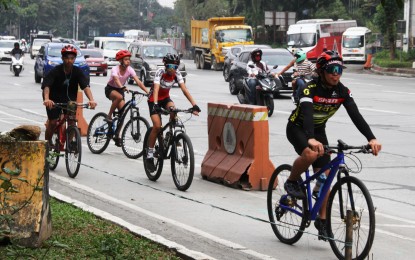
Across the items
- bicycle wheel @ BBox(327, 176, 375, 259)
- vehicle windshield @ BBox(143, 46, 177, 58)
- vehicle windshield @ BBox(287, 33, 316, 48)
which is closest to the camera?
bicycle wheel @ BBox(327, 176, 375, 259)

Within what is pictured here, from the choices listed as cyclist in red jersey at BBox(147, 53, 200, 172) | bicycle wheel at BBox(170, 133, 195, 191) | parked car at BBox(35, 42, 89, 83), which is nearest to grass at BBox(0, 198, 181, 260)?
bicycle wheel at BBox(170, 133, 195, 191)

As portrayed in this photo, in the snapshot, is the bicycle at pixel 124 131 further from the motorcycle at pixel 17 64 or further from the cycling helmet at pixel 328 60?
the motorcycle at pixel 17 64

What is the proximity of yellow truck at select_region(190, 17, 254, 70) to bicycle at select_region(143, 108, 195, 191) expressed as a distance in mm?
43229

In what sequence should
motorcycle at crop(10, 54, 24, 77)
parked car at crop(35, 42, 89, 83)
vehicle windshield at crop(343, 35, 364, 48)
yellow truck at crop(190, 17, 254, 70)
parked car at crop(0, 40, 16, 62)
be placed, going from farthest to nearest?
vehicle windshield at crop(343, 35, 364, 48)
parked car at crop(0, 40, 16, 62)
yellow truck at crop(190, 17, 254, 70)
motorcycle at crop(10, 54, 24, 77)
parked car at crop(35, 42, 89, 83)

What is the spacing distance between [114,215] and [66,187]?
7.22ft

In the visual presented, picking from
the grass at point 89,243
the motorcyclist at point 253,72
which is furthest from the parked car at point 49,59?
the grass at point 89,243

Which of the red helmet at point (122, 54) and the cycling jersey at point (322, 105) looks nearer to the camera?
the cycling jersey at point (322, 105)

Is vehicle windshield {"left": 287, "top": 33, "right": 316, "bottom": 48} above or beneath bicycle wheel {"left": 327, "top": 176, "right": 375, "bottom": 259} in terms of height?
above

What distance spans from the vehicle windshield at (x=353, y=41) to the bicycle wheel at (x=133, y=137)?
54256 mm

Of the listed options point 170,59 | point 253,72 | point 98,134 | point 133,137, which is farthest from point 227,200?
point 253,72

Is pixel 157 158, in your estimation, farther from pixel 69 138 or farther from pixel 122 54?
pixel 122 54

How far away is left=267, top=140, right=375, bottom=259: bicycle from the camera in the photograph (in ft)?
25.3

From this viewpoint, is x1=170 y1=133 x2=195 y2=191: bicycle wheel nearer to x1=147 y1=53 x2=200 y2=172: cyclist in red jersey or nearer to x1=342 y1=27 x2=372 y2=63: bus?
x1=147 y1=53 x2=200 y2=172: cyclist in red jersey

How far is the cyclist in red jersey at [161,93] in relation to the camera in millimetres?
12938
